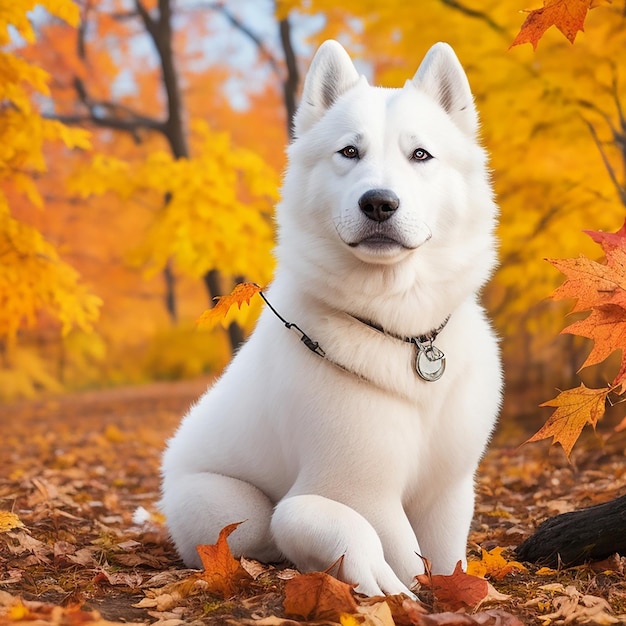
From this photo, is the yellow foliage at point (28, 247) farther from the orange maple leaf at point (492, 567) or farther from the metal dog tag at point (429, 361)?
the orange maple leaf at point (492, 567)

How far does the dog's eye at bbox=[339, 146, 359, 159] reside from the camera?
9.73ft

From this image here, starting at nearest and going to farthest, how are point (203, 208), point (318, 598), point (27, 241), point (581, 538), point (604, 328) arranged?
point (318, 598), point (604, 328), point (581, 538), point (27, 241), point (203, 208)

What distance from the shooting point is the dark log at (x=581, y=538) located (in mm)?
3172

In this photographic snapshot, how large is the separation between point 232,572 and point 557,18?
2.22 meters

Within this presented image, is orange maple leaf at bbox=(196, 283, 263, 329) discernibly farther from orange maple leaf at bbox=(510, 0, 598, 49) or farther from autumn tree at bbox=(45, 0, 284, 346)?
autumn tree at bbox=(45, 0, 284, 346)

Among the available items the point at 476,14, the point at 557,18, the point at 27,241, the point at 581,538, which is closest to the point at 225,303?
the point at 557,18

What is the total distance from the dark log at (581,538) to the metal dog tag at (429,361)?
0.90m

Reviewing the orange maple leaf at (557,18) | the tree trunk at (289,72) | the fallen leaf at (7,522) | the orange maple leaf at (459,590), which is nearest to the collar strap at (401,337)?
the orange maple leaf at (459,590)

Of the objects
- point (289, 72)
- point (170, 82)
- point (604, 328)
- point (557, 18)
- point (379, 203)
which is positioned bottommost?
point (604, 328)

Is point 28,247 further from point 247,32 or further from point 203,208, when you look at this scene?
point 247,32

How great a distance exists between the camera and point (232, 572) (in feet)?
9.32

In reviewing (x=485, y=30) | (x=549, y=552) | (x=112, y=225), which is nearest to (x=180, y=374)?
(x=112, y=225)

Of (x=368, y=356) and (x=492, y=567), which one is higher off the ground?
(x=368, y=356)

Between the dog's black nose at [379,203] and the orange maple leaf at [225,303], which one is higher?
the dog's black nose at [379,203]
